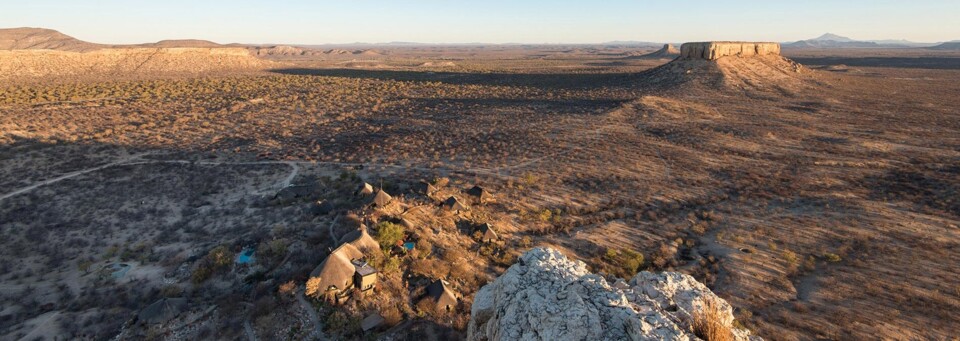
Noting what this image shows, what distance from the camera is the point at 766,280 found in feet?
48.9

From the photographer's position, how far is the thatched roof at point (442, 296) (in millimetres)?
12750

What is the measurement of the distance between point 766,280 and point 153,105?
57062mm

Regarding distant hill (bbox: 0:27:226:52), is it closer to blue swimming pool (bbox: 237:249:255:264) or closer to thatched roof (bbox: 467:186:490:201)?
blue swimming pool (bbox: 237:249:255:264)

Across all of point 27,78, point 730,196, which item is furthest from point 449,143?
point 27,78

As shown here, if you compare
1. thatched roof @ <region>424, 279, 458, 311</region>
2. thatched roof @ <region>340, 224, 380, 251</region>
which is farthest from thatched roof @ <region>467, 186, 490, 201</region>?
thatched roof @ <region>424, 279, 458, 311</region>

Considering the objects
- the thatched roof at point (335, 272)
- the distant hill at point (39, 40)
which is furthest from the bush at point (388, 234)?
the distant hill at point (39, 40)

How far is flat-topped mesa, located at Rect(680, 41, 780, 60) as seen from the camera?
69500mm

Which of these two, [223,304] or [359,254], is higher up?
[359,254]

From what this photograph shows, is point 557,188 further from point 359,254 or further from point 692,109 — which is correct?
point 692,109

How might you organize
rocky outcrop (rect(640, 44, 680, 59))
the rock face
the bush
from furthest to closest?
rocky outcrop (rect(640, 44, 680, 59))
the bush
the rock face

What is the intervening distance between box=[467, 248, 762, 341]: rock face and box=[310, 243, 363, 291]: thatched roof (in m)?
5.16

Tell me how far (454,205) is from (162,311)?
10.7 meters

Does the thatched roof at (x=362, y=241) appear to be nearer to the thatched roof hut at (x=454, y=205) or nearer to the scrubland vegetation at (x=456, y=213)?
the scrubland vegetation at (x=456, y=213)

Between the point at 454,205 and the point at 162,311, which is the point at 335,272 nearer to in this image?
the point at 162,311
